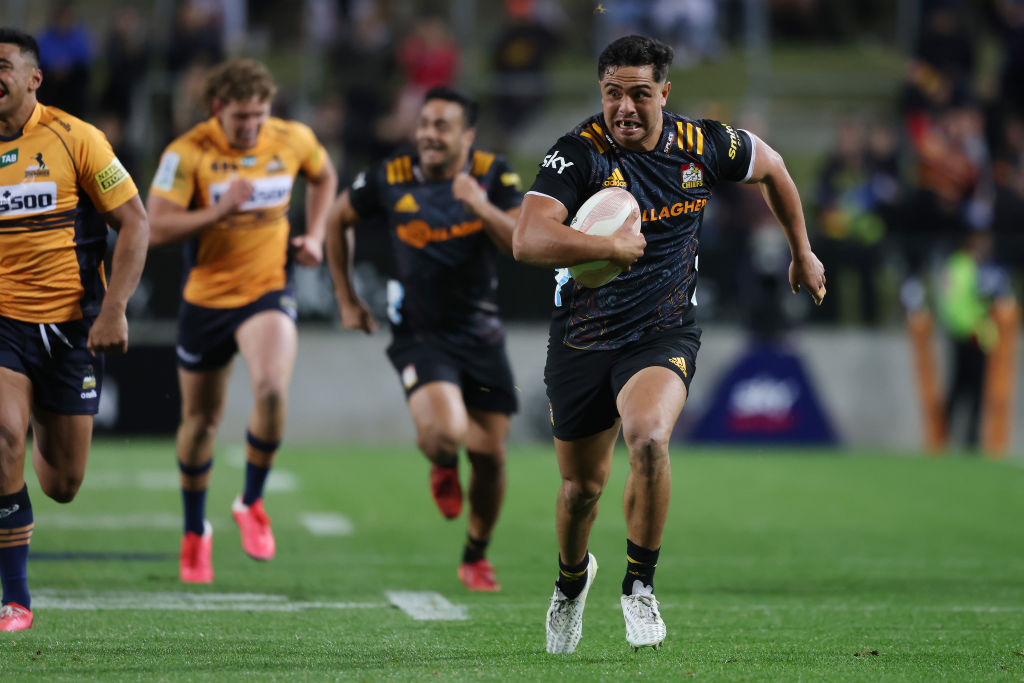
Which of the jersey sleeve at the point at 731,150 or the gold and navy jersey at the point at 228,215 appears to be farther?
the gold and navy jersey at the point at 228,215

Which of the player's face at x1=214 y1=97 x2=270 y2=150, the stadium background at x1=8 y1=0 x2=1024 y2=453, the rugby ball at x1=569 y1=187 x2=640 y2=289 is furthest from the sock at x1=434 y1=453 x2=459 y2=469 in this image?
the stadium background at x1=8 y1=0 x2=1024 y2=453

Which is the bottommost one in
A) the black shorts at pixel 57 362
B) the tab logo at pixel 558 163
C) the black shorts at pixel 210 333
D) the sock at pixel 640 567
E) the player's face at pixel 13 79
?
the sock at pixel 640 567

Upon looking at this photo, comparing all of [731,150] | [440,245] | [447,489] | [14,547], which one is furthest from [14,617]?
[731,150]

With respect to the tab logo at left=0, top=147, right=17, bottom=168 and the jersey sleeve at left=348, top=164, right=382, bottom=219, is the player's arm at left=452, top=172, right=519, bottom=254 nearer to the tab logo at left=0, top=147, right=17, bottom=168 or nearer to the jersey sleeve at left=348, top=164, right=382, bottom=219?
the jersey sleeve at left=348, top=164, right=382, bottom=219

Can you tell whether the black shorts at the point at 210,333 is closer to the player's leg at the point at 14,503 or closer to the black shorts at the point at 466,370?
the black shorts at the point at 466,370

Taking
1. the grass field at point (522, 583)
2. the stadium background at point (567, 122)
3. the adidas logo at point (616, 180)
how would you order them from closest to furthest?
the grass field at point (522, 583), the adidas logo at point (616, 180), the stadium background at point (567, 122)

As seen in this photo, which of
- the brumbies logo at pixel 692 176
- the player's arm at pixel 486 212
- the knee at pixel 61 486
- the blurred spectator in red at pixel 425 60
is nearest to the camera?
the brumbies logo at pixel 692 176

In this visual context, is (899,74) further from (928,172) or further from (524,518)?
(524,518)

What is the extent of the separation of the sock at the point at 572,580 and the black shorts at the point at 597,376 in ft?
1.65

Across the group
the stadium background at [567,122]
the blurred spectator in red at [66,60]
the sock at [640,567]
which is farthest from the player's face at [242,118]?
the blurred spectator in red at [66,60]

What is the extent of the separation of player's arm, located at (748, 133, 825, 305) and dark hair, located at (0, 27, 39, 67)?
2.96 metres

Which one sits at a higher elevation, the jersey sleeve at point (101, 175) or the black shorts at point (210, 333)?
the jersey sleeve at point (101, 175)

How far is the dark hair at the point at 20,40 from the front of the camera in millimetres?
6082

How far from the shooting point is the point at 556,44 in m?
18.9
